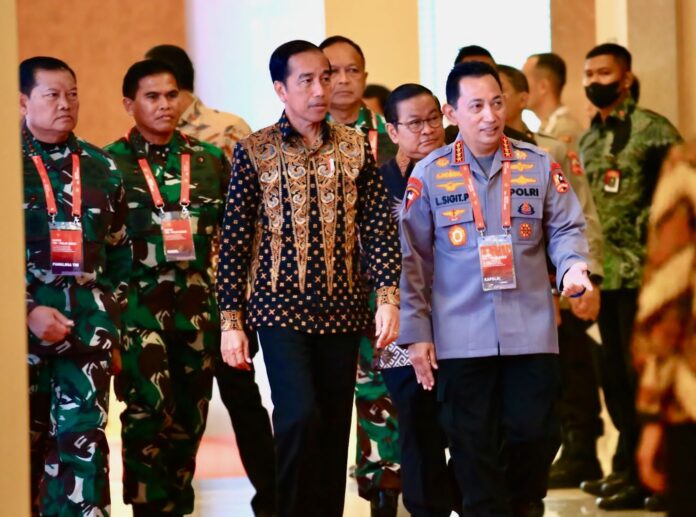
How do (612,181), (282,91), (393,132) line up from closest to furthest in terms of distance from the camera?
(282,91), (393,132), (612,181)

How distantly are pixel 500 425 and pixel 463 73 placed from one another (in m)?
1.26

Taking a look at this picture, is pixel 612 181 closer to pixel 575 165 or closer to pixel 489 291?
pixel 575 165

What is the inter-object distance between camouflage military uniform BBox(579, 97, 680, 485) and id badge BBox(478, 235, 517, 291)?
1.89 metres

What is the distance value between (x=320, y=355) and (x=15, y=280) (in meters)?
1.30

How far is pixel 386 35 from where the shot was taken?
955cm

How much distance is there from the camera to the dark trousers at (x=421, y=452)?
5.41 metres

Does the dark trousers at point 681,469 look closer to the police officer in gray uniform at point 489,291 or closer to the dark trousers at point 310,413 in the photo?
the police officer in gray uniform at point 489,291

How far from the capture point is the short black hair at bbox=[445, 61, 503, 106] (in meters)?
5.22

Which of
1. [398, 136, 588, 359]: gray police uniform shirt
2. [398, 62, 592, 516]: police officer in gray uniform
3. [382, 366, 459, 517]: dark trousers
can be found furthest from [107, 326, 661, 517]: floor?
[398, 136, 588, 359]: gray police uniform shirt

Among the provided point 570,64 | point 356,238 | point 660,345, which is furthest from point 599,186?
point 570,64

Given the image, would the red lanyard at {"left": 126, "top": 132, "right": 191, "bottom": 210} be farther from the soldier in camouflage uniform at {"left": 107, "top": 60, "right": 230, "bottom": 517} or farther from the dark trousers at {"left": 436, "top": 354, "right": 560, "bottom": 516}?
the dark trousers at {"left": 436, "top": 354, "right": 560, "bottom": 516}

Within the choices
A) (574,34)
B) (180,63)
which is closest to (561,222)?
(180,63)

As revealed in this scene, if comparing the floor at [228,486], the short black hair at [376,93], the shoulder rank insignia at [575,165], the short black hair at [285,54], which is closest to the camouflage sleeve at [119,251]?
the short black hair at [285,54]

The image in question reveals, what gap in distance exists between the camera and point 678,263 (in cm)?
298
